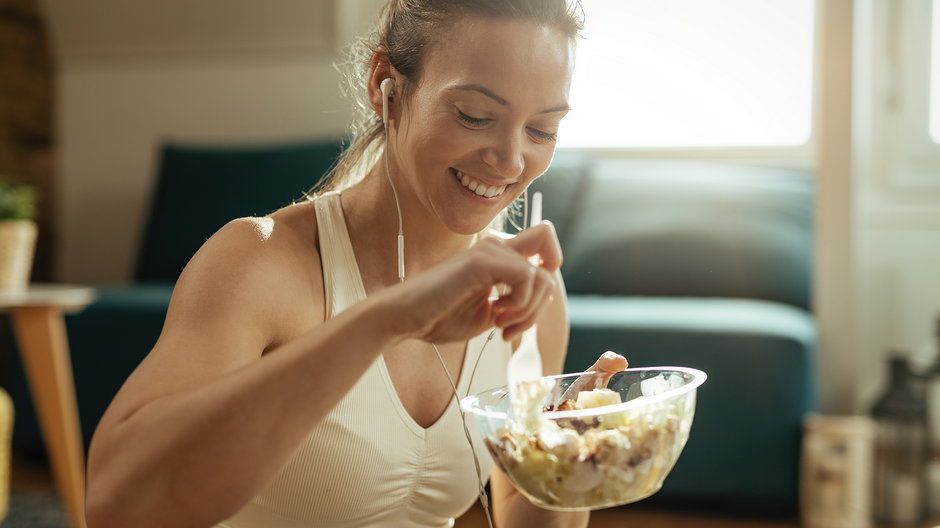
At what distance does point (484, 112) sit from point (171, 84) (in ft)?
7.96

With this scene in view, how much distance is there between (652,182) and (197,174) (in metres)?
1.21

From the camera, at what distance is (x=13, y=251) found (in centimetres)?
196

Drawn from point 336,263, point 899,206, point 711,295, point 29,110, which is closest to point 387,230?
point 336,263

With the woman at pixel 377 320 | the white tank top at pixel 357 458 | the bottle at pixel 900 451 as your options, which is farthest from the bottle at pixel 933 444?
the white tank top at pixel 357 458

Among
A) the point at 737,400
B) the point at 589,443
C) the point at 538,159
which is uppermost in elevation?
the point at 538,159

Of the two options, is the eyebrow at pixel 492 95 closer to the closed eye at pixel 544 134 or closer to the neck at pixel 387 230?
the closed eye at pixel 544 134

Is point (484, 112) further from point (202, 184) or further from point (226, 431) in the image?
point (202, 184)

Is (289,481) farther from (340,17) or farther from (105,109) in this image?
(105,109)

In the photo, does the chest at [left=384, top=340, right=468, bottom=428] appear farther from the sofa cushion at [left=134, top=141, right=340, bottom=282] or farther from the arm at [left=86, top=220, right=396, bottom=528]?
the sofa cushion at [left=134, top=141, right=340, bottom=282]

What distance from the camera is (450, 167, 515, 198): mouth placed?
0.76m

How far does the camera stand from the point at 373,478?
33.1 inches

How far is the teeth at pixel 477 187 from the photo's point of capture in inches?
29.8

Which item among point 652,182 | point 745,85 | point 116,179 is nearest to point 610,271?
point 652,182

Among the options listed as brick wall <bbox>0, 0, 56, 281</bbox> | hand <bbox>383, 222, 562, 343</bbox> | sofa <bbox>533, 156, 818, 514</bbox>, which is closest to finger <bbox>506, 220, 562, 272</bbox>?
hand <bbox>383, 222, 562, 343</bbox>
